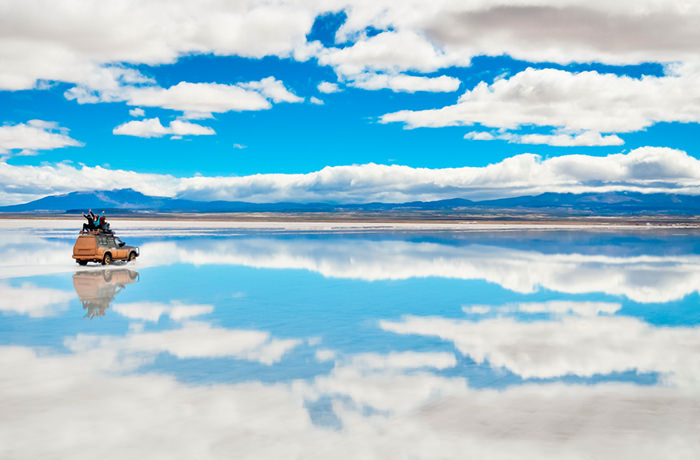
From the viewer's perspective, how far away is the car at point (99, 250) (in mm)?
34594

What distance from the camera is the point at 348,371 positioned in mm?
11891

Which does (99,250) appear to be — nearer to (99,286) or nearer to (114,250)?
(114,250)

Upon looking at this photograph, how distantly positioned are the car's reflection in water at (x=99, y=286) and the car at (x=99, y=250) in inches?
115

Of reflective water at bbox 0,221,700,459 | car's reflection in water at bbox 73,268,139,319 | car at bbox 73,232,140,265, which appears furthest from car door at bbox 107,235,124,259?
reflective water at bbox 0,221,700,459

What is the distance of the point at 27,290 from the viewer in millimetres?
23516

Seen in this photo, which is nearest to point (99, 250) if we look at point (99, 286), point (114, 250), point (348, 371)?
point (114, 250)

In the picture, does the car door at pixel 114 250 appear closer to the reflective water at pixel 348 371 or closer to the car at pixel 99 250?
the car at pixel 99 250

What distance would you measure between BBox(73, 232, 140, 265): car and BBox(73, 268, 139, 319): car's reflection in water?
2.91 metres

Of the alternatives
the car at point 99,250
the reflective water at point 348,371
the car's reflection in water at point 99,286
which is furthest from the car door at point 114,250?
the reflective water at point 348,371

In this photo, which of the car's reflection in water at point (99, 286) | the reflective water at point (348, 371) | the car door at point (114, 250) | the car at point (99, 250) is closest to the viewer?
the reflective water at point (348, 371)

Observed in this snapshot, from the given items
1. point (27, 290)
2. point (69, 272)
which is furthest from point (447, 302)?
point (69, 272)

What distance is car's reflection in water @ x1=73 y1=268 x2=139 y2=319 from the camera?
65.0ft

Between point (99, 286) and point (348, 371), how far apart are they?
1705 cm

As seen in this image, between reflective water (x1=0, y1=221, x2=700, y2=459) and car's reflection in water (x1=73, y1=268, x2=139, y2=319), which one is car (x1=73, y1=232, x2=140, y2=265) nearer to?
car's reflection in water (x1=73, y1=268, x2=139, y2=319)
